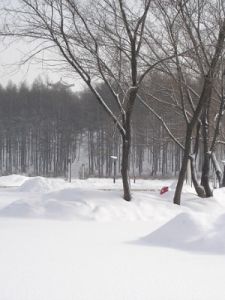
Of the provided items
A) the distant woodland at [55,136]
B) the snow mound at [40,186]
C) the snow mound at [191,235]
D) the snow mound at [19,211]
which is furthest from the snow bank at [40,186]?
the distant woodland at [55,136]

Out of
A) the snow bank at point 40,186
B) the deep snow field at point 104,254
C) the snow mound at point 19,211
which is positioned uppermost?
the deep snow field at point 104,254

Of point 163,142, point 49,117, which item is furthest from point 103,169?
point 163,142

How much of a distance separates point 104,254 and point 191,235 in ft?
4.58

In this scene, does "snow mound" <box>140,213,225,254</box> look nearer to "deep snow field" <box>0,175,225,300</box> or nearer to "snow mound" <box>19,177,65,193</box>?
"deep snow field" <box>0,175,225,300</box>

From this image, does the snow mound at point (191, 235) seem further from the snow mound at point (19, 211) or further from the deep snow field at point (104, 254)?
the snow mound at point (19, 211)

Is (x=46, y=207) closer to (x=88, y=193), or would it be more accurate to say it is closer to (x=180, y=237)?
(x=88, y=193)

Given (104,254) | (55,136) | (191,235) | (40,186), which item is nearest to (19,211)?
(191,235)

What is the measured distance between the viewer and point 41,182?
2602 centimetres

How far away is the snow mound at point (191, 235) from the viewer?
671cm

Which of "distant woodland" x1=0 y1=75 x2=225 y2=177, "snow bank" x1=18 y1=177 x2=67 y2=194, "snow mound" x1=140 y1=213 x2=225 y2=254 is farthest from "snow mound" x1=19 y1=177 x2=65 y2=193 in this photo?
"distant woodland" x1=0 y1=75 x2=225 y2=177

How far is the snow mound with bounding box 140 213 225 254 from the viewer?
671cm

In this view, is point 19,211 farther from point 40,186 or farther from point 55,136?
point 55,136

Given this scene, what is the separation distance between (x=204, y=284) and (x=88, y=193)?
733 cm

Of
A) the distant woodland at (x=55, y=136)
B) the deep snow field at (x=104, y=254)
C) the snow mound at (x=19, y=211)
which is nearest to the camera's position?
the deep snow field at (x=104, y=254)
